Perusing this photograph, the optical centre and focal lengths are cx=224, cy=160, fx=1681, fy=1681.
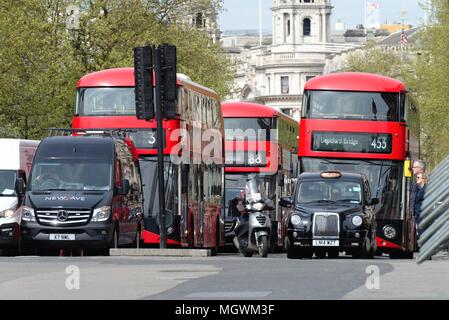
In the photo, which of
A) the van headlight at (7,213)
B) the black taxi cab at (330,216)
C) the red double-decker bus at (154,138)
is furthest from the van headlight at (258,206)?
the van headlight at (7,213)

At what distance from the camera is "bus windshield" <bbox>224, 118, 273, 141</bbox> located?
142ft

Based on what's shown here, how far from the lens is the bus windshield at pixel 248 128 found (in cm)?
4325

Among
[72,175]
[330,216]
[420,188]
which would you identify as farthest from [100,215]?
[420,188]

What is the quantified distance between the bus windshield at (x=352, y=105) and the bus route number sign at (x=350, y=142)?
0.39m

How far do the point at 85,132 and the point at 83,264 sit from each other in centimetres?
1115

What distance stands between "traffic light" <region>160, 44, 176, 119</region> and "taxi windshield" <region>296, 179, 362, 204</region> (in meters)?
4.42

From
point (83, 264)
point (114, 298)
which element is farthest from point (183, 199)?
point (114, 298)

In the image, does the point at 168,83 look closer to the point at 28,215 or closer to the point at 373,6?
the point at 28,215

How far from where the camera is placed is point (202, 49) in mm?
64750

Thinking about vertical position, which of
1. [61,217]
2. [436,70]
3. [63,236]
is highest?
[436,70]

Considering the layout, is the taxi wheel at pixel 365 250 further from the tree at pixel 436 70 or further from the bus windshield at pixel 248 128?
the tree at pixel 436 70

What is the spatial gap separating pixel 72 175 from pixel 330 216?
4763mm

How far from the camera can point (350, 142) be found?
119 feet

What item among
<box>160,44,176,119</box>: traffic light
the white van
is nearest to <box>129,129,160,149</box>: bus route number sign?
the white van
